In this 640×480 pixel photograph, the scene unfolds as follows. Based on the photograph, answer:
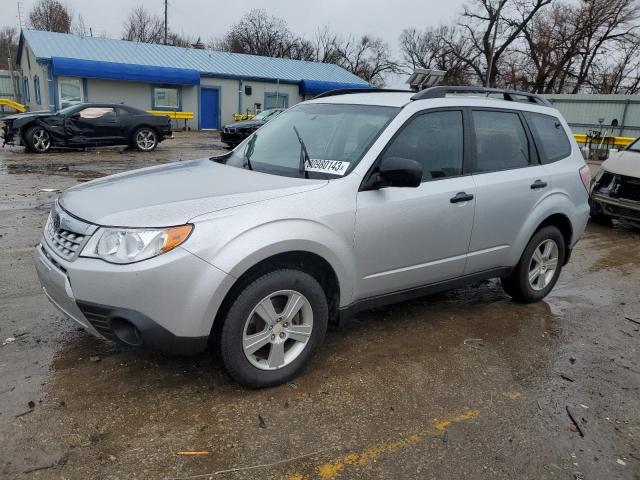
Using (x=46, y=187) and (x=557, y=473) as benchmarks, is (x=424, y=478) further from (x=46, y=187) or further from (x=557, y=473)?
(x=46, y=187)

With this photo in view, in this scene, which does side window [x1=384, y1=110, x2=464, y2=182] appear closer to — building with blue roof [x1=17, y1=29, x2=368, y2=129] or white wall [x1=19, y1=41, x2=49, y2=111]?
building with blue roof [x1=17, y1=29, x2=368, y2=129]

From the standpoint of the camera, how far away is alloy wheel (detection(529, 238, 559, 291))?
483 cm

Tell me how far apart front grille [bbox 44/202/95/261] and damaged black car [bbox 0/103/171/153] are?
43.5ft

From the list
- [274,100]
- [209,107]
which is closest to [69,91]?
[209,107]

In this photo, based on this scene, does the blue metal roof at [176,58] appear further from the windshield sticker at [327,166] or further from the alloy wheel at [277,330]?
the alloy wheel at [277,330]

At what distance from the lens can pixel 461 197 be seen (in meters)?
3.94

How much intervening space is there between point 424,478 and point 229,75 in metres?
29.7

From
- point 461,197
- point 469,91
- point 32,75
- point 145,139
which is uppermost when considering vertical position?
point 469,91

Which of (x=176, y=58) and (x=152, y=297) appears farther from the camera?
(x=176, y=58)

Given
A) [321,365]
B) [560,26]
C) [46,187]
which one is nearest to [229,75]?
[46,187]

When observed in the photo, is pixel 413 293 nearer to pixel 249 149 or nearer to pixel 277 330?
pixel 277 330

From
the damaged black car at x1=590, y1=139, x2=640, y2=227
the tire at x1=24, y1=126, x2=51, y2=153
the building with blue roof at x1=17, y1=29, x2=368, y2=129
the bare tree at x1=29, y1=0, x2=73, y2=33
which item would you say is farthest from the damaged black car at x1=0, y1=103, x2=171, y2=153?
the bare tree at x1=29, y1=0, x2=73, y2=33

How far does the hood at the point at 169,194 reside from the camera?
2869 mm

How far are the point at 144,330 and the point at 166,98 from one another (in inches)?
1099
